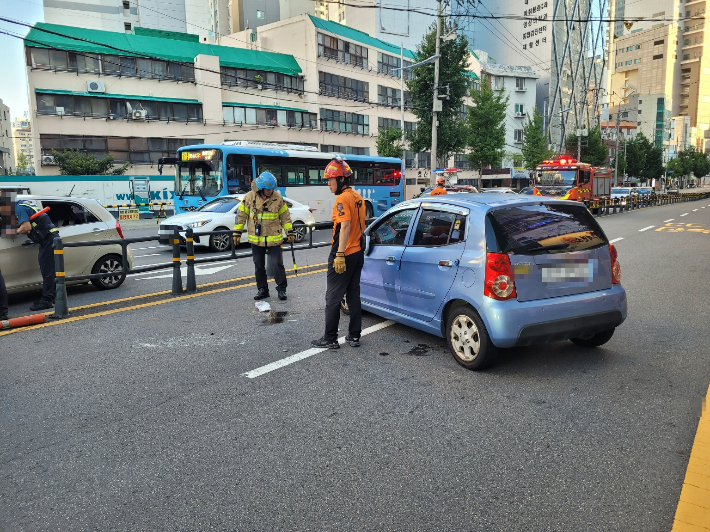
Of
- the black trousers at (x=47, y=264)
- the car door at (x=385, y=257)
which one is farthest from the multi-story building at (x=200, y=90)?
the car door at (x=385, y=257)

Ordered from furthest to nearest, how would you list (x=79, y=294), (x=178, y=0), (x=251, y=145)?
(x=178, y=0) < (x=251, y=145) < (x=79, y=294)

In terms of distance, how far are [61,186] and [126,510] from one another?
30.6 metres

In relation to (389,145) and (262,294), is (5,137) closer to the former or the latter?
(389,145)

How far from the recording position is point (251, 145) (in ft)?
62.8

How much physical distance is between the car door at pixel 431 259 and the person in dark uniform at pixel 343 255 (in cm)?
52

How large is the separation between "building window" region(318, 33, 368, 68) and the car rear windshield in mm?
46183

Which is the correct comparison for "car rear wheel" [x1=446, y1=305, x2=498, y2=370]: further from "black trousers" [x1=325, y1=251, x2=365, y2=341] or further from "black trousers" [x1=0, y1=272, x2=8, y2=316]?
"black trousers" [x1=0, y1=272, x2=8, y2=316]

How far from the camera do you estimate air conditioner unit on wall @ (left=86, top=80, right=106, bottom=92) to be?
36.0m

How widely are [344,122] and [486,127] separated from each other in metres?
13.5

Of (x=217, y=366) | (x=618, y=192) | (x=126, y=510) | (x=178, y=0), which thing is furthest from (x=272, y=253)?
(x=178, y=0)

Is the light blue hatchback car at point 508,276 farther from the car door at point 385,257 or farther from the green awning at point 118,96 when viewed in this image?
the green awning at point 118,96

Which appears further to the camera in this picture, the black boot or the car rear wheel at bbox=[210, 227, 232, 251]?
the car rear wheel at bbox=[210, 227, 232, 251]

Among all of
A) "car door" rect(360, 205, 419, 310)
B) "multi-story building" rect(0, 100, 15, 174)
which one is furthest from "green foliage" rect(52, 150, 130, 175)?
"multi-story building" rect(0, 100, 15, 174)

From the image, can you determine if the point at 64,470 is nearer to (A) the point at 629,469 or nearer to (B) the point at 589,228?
(A) the point at 629,469
